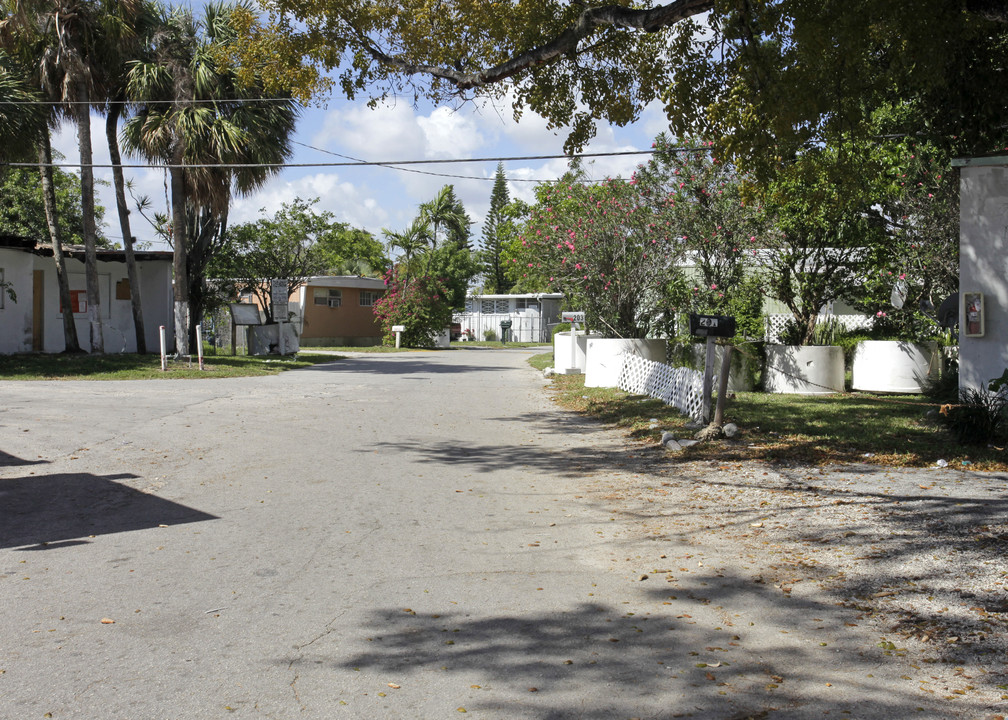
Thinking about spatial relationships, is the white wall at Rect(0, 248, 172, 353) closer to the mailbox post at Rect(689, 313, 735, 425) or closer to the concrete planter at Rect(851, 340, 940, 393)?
the mailbox post at Rect(689, 313, 735, 425)

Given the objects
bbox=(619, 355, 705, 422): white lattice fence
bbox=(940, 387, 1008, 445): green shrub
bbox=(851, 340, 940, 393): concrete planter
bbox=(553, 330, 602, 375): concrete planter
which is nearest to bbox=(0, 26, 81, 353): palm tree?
bbox=(553, 330, 602, 375): concrete planter

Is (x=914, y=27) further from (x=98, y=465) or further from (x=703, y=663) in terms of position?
(x=98, y=465)

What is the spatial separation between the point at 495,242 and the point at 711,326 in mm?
71424

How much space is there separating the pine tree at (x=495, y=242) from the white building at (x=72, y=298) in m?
52.4

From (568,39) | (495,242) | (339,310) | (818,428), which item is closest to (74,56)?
(568,39)

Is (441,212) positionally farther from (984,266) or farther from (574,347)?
(984,266)

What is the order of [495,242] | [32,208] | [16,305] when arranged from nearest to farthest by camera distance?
[16,305] < [32,208] < [495,242]

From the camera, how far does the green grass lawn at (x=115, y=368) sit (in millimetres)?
19875

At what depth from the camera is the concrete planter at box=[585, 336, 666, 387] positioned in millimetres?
17688

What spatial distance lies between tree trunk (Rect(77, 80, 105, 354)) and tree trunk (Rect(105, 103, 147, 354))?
1.56m

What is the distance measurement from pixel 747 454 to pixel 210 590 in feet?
21.7

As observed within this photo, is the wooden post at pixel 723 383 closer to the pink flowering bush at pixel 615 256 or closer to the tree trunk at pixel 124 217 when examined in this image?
the pink flowering bush at pixel 615 256

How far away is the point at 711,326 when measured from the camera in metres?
11.1

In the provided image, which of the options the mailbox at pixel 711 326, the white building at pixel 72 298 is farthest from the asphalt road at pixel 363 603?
the white building at pixel 72 298
